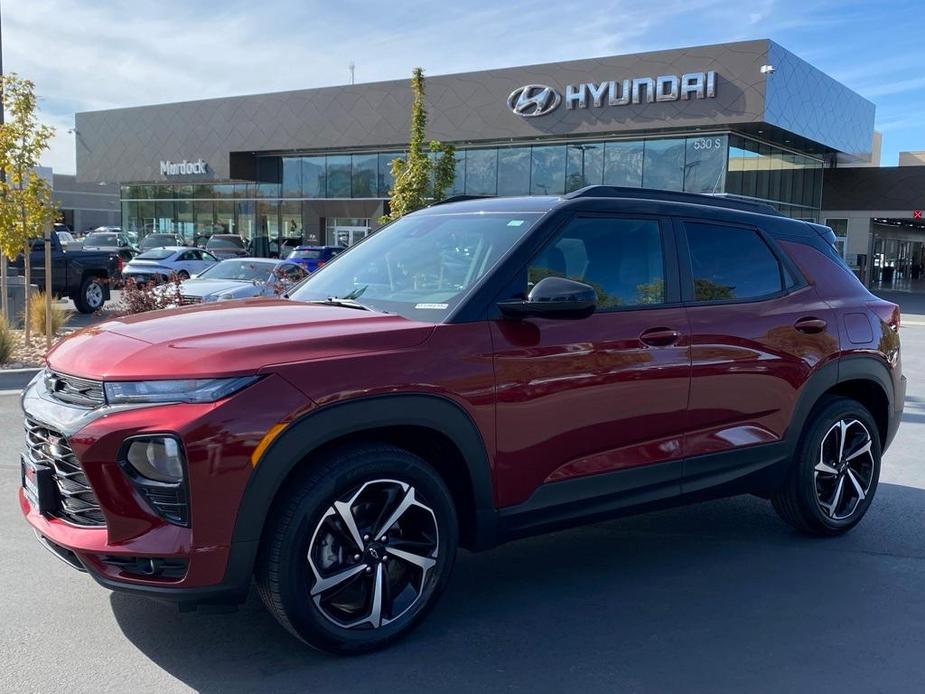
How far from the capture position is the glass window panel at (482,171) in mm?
36688

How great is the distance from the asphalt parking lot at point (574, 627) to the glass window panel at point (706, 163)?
91.0 feet

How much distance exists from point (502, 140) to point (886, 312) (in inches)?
1225

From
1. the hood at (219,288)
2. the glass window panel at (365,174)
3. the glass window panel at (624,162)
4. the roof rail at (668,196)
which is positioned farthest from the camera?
the glass window panel at (365,174)

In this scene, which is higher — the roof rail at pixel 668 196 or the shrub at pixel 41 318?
the roof rail at pixel 668 196

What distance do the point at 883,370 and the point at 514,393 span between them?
9.43 feet

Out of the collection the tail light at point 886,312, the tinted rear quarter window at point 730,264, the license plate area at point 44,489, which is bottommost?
the license plate area at point 44,489

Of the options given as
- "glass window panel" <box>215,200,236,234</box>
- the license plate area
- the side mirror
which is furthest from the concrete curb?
"glass window panel" <box>215,200,236,234</box>

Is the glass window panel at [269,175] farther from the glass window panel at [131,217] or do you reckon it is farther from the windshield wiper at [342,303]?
the windshield wiper at [342,303]

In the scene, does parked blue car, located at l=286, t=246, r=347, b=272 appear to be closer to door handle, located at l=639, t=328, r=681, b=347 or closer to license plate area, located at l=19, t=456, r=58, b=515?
door handle, located at l=639, t=328, r=681, b=347

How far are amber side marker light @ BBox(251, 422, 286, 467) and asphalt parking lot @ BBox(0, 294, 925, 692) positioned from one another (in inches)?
35.8

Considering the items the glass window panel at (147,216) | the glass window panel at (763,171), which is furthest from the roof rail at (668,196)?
the glass window panel at (147,216)

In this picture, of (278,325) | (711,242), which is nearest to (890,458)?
(711,242)

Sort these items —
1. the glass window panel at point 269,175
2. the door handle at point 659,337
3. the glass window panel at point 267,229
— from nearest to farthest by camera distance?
the door handle at point 659,337 → the glass window panel at point 269,175 → the glass window panel at point 267,229

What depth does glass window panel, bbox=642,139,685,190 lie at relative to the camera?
31953 millimetres
